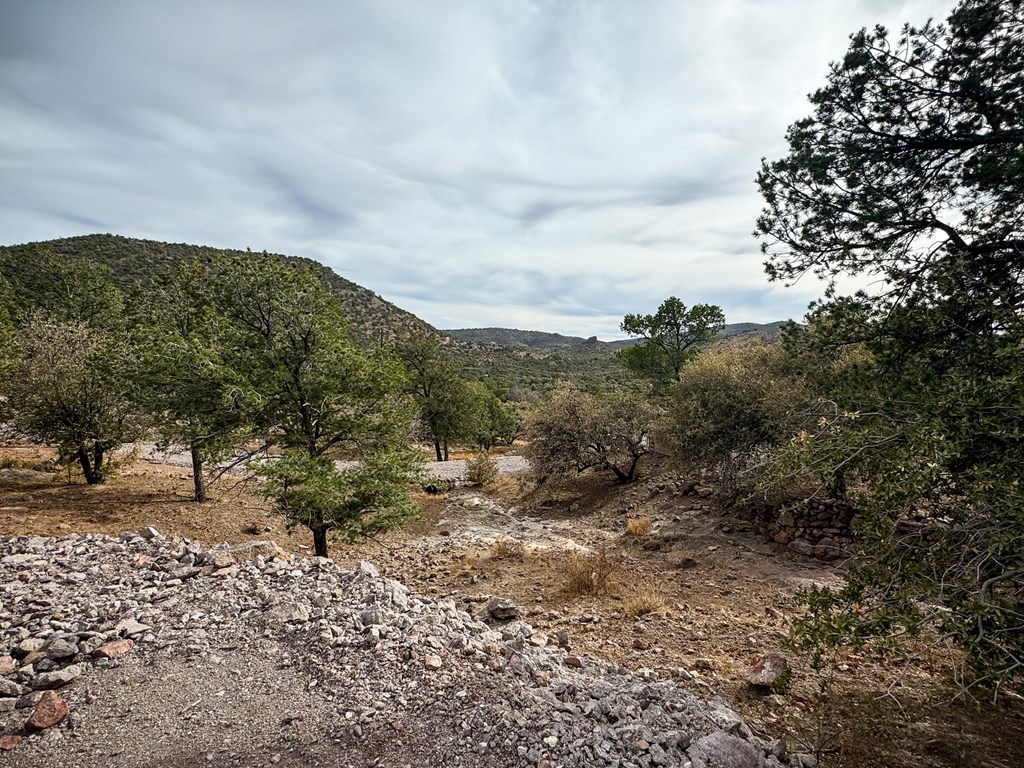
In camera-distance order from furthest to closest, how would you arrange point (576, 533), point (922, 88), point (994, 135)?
1. point (576, 533)
2. point (922, 88)
3. point (994, 135)

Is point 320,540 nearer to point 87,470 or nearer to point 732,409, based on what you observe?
point 87,470

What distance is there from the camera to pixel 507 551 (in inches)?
431

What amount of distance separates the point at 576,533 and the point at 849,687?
9377 mm

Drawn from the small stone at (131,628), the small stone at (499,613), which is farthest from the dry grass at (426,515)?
the small stone at (131,628)

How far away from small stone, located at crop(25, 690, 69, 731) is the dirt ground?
Answer: 4.98 meters

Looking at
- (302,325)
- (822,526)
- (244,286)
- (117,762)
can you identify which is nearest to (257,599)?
(117,762)

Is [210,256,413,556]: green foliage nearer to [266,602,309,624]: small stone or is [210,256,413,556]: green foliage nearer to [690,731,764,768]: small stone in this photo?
[266,602,309,624]: small stone

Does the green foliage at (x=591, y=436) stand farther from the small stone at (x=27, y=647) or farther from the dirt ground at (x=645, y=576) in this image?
the small stone at (x=27, y=647)

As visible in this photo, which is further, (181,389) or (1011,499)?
(181,389)

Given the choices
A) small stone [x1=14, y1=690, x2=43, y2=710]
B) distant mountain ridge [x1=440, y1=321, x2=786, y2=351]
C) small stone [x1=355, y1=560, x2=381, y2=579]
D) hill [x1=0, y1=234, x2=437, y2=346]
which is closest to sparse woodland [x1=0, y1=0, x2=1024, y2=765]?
small stone [x1=355, y1=560, x2=381, y2=579]

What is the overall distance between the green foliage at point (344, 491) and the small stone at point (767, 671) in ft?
19.6

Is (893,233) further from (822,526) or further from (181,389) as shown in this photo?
(181,389)

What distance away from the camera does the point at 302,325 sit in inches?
323

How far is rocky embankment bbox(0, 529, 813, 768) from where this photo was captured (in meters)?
3.48
